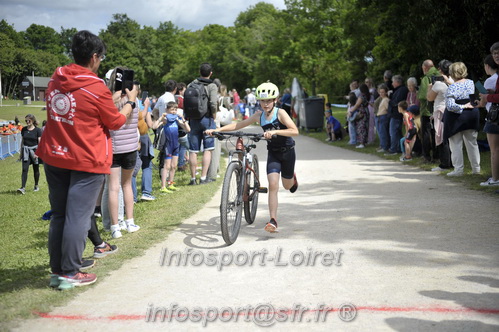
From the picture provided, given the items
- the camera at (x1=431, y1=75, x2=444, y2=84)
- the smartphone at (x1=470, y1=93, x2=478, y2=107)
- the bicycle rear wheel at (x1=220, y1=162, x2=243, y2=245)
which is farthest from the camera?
the camera at (x1=431, y1=75, x2=444, y2=84)

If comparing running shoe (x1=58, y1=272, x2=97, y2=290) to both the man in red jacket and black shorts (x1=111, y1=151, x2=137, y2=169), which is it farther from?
black shorts (x1=111, y1=151, x2=137, y2=169)

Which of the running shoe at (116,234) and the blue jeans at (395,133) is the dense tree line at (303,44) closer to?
the running shoe at (116,234)

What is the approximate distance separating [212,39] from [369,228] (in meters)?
92.6

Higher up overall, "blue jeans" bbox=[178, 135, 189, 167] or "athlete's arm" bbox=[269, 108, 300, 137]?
"athlete's arm" bbox=[269, 108, 300, 137]

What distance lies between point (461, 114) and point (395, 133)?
15.9 feet

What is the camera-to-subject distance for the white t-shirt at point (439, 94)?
12.2 meters

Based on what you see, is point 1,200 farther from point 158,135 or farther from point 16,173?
point 16,173

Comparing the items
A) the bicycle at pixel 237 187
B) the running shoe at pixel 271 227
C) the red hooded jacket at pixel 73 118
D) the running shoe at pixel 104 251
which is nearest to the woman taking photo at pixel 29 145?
the bicycle at pixel 237 187

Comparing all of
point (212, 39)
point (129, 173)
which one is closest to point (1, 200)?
point (129, 173)

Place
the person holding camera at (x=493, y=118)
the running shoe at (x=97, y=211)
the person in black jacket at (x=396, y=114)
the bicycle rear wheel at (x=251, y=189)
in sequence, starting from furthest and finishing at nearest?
the person in black jacket at (x=396, y=114), the person holding camera at (x=493, y=118), the running shoe at (x=97, y=211), the bicycle rear wheel at (x=251, y=189)

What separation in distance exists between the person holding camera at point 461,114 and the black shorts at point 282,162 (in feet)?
16.2

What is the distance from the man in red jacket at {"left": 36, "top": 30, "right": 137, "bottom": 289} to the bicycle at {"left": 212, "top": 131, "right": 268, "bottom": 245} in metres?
1.65

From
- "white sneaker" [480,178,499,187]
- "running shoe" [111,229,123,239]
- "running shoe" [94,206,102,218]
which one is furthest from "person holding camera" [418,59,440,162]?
"running shoe" [111,229,123,239]

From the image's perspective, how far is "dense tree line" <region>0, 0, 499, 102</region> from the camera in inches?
712
